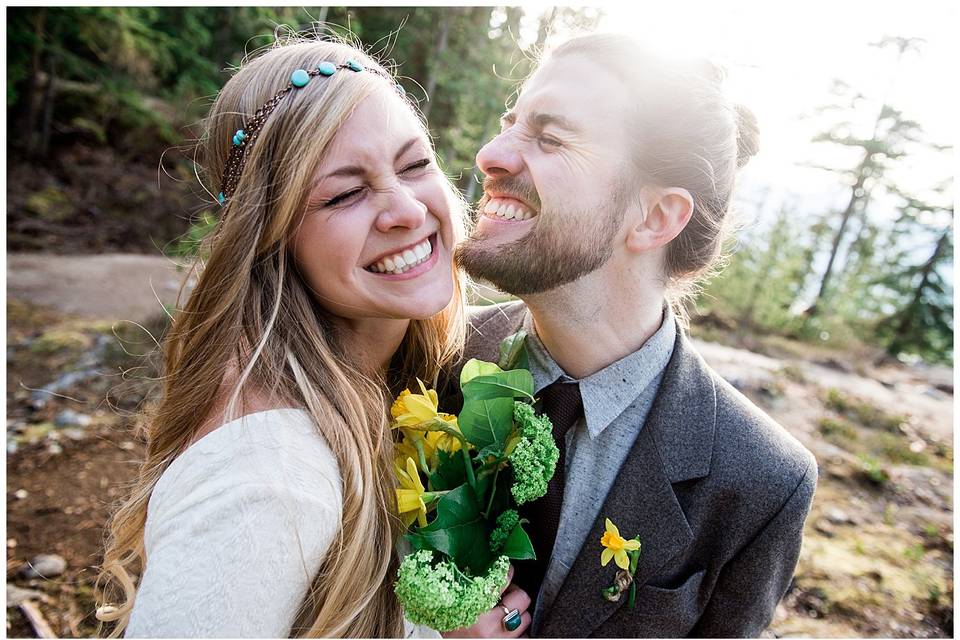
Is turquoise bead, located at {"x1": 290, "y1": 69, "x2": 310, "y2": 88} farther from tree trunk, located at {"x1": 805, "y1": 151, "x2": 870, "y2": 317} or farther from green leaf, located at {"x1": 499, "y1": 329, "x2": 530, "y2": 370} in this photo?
tree trunk, located at {"x1": 805, "y1": 151, "x2": 870, "y2": 317}

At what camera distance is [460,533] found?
176 cm

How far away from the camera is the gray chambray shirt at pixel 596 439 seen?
7.01 ft

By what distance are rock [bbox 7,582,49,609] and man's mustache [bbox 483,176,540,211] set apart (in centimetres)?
342

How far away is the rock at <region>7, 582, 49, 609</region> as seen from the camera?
3.37m

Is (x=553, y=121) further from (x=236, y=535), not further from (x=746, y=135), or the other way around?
(x=236, y=535)

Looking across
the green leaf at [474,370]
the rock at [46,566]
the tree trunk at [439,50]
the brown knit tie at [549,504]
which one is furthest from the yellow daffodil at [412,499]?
the tree trunk at [439,50]

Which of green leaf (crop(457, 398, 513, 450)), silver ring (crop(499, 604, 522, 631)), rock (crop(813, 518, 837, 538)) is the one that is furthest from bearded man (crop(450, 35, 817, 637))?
rock (crop(813, 518, 837, 538))

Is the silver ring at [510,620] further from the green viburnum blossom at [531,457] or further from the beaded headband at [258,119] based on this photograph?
the beaded headband at [258,119]

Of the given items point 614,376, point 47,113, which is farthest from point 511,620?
point 47,113

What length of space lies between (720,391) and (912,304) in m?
16.7

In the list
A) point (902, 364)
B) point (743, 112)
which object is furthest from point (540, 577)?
point (902, 364)

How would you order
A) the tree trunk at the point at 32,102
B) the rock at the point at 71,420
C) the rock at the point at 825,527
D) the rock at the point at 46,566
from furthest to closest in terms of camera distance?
1. the tree trunk at the point at 32,102
2. the rock at the point at 825,527
3. the rock at the point at 71,420
4. the rock at the point at 46,566

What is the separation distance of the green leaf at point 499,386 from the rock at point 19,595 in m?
3.14

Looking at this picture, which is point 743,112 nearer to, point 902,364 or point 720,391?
point 720,391
